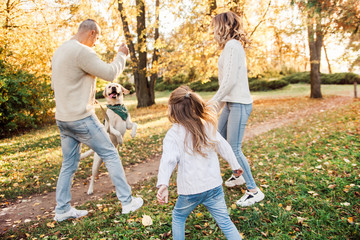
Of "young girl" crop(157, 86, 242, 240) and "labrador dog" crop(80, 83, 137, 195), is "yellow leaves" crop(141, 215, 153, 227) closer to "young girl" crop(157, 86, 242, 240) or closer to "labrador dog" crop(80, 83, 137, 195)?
"young girl" crop(157, 86, 242, 240)

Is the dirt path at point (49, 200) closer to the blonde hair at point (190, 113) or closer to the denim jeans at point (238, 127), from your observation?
the denim jeans at point (238, 127)

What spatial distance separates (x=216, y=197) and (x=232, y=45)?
1880 mm

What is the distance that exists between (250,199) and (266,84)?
25.5 m

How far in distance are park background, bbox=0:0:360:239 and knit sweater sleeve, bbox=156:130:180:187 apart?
1193 millimetres

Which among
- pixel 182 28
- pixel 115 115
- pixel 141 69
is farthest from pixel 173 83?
pixel 115 115

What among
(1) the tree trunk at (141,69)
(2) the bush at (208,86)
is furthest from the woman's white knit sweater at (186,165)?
(2) the bush at (208,86)

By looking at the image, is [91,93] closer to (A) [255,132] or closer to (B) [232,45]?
(B) [232,45]

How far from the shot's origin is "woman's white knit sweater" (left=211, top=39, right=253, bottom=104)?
3.15 m

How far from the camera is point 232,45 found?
3.14 metres

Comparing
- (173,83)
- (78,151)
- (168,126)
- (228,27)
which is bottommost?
(168,126)

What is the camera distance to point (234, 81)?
3.18 m

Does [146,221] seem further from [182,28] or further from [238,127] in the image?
[182,28]

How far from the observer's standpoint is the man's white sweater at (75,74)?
2973mm

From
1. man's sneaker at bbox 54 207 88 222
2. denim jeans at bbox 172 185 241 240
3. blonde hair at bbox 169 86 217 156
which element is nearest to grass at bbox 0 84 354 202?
man's sneaker at bbox 54 207 88 222
